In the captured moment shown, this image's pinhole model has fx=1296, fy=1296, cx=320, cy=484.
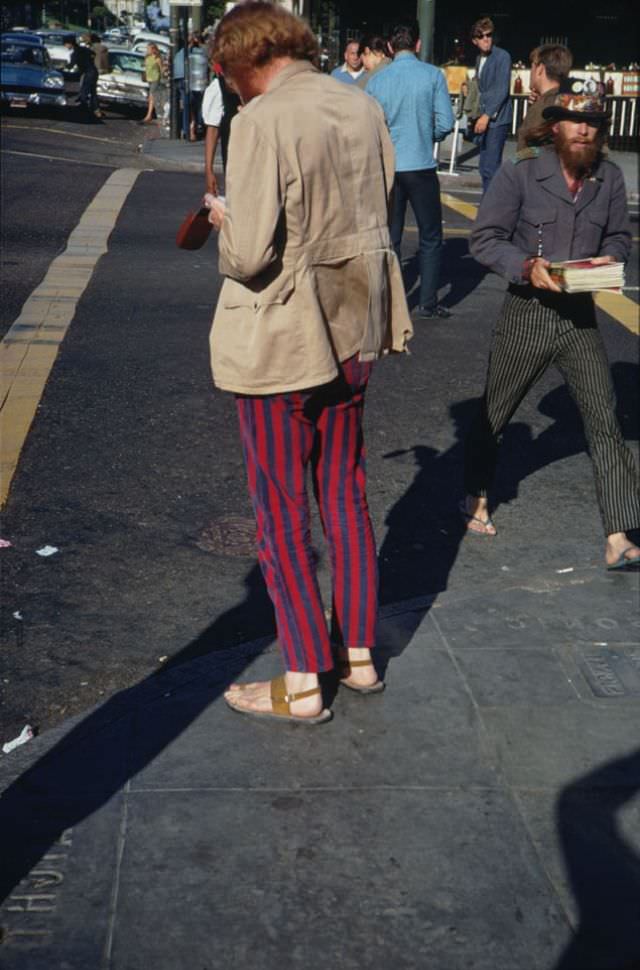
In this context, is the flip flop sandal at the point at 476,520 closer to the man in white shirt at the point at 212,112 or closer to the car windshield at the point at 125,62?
the man in white shirt at the point at 212,112

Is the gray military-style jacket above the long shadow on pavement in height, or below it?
above

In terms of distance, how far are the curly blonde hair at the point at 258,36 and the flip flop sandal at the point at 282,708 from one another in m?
1.80

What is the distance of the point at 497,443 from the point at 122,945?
10.3ft

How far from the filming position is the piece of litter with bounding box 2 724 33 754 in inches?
150

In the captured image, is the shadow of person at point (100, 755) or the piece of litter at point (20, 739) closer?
the shadow of person at point (100, 755)

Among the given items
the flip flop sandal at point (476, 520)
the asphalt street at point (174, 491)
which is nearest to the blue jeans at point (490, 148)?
the asphalt street at point (174, 491)

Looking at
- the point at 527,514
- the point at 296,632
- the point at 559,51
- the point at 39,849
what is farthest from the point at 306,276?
the point at 559,51

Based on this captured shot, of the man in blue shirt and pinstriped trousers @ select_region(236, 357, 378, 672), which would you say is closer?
pinstriped trousers @ select_region(236, 357, 378, 672)

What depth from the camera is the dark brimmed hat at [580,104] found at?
4691 millimetres

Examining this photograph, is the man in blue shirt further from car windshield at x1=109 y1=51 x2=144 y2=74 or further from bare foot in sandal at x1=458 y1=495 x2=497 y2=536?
car windshield at x1=109 y1=51 x2=144 y2=74

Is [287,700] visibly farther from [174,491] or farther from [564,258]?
[174,491]

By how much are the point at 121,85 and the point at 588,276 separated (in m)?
30.5

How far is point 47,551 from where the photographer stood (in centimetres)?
529

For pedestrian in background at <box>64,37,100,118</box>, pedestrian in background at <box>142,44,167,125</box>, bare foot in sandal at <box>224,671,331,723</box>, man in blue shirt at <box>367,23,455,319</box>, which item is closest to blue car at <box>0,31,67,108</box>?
pedestrian in background at <box>64,37,100,118</box>
